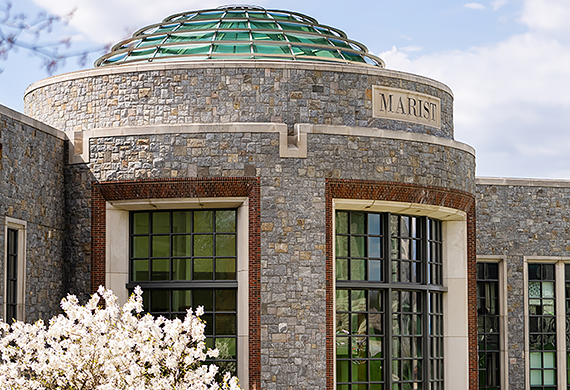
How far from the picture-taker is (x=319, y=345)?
52.0 feet

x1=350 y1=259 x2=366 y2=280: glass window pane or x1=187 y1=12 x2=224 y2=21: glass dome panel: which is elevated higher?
x1=187 y1=12 x2=224 y2=21: glass dome panel

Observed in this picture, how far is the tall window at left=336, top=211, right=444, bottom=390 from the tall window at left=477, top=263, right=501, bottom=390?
4.32 metres

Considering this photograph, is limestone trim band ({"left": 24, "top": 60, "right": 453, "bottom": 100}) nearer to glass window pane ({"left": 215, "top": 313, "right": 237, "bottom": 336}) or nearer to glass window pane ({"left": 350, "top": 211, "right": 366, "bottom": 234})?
glass window pane ({"left": 350, "top": 211, "right": 366, "bottom": 234})

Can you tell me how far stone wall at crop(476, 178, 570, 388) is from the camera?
2227 centimetres

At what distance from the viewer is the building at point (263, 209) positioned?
51.9 ft

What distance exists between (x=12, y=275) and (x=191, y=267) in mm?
3271

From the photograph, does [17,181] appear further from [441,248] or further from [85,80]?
[441,248]

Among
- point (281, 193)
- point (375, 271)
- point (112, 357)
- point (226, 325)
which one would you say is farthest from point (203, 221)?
point (112, 357)

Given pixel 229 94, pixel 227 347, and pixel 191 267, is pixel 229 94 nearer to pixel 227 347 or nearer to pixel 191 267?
pixel 191 267

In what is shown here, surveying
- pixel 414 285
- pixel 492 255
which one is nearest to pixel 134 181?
pixel 414 285

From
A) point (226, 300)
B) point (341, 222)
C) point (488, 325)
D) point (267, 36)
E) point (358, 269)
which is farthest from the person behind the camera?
point (488, 325)

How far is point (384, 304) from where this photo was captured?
56.9ft

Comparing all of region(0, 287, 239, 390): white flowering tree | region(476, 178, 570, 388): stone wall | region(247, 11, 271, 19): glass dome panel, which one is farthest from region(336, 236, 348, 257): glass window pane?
region(247, 11, 271, 19): glass dome panel

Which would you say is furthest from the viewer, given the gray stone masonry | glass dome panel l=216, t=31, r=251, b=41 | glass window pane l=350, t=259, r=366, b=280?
glass dome panel l=216, t=31, r=251, b=41
